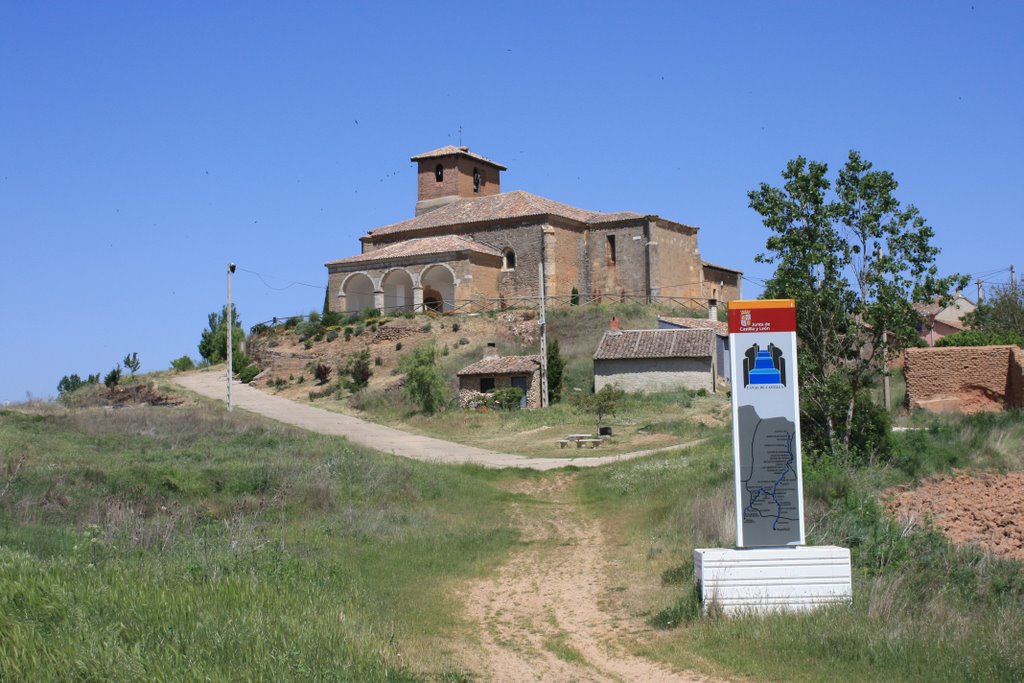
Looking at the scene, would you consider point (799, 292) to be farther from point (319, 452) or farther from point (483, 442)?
point (483, 442)

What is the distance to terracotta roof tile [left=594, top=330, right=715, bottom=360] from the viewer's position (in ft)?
135

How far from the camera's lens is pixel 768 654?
28.4ft

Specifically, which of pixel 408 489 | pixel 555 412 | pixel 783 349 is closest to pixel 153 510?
pixel 408 489

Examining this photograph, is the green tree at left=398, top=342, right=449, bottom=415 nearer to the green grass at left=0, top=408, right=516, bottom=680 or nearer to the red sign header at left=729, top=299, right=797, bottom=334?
the green grass at left=0, top=408, right=516, bottom=680

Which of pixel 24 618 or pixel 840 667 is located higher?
pixel 24 618

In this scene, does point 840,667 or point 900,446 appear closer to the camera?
point 840,667

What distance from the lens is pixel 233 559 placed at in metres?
10.3

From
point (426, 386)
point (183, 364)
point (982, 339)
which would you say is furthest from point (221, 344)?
point (982, 339)

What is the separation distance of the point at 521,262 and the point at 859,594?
47.4 m

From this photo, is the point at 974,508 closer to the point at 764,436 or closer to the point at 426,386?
the point at 764,436

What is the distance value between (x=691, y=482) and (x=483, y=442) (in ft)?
50.3

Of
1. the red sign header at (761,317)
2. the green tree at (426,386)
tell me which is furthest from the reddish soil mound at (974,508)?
the green tree at (426,386)

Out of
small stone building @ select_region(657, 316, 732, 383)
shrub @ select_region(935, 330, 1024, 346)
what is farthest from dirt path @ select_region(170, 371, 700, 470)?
small stone building @ select_region(657, 316, 732, 383)

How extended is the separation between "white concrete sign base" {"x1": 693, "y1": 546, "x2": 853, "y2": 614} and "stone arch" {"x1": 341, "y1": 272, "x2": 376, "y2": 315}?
161 feet
